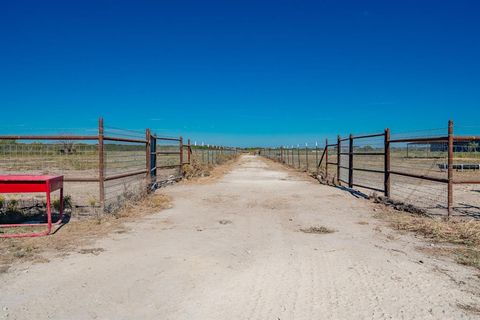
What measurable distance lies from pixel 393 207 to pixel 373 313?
19.2 feet

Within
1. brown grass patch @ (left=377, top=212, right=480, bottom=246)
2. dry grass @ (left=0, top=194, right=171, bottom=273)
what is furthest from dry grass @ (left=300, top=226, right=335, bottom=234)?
dry grass @ (left=0, top=194, right=171, bottom=273)

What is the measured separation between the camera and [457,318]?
2.97 meters

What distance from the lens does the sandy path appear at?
3143 millimetres

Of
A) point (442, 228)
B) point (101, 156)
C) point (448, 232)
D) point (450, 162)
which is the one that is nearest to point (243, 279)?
point (448, 232)

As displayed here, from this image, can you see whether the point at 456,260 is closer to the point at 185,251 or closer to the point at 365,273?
the point at 365,273

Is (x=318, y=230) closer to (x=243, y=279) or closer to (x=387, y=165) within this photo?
(x=243, y=279)

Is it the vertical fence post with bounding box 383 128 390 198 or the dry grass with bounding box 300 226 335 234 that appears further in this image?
the vertical fence post with bounding box 383 128 390 198

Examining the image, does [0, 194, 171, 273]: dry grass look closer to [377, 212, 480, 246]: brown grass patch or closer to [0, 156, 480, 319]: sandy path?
[0, 156, 480, 319]: sandy path

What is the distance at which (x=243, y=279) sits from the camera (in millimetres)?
3873

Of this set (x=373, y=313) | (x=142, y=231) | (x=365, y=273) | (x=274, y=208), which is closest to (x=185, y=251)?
(x=142, y=231)

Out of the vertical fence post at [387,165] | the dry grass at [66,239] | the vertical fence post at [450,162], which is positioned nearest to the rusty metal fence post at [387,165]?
the vertical fence post at [387,165]

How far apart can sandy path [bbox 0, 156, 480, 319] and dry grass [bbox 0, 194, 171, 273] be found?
0.31m

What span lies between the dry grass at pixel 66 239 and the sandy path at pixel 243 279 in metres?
0.31

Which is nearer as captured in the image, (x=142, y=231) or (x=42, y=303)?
(x=42, y=303)
